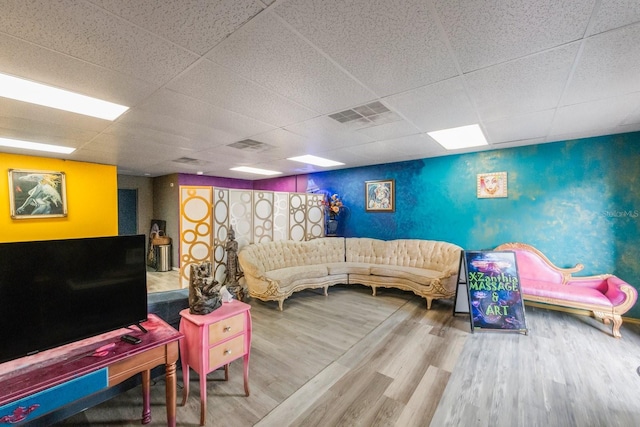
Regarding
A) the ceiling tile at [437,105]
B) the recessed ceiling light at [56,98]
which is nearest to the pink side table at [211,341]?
the recessed ceiling light at [56,98]

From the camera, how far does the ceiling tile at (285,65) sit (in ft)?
5.01

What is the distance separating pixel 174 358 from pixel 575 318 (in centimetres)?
510

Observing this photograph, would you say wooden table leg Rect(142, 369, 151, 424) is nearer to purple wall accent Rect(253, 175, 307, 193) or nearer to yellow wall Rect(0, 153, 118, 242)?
yellow wall Rect(0, 153, 118, 242)

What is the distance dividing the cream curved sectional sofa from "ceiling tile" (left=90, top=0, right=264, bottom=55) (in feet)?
10.5

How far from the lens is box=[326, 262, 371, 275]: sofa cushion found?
482cm

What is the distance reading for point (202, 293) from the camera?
2.05 m

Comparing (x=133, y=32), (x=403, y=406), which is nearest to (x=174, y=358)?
(x=403, y=406)

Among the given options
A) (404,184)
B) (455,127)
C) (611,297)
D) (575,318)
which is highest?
(455,127)

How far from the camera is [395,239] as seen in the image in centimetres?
550

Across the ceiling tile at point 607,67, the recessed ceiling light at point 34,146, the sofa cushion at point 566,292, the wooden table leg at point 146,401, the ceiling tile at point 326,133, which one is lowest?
the wooden table leg at point 146,401

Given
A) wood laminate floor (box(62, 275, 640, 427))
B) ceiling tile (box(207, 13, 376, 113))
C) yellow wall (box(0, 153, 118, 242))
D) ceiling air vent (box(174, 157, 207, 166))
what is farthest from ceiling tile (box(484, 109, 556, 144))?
yellow wall (box(0, 153, 118, 242))

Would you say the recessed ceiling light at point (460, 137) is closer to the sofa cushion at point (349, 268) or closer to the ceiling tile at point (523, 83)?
the ceiling tile at point (523, 83)

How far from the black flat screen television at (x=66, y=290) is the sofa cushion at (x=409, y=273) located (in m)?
3.75

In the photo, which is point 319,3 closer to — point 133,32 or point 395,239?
point 133,32
